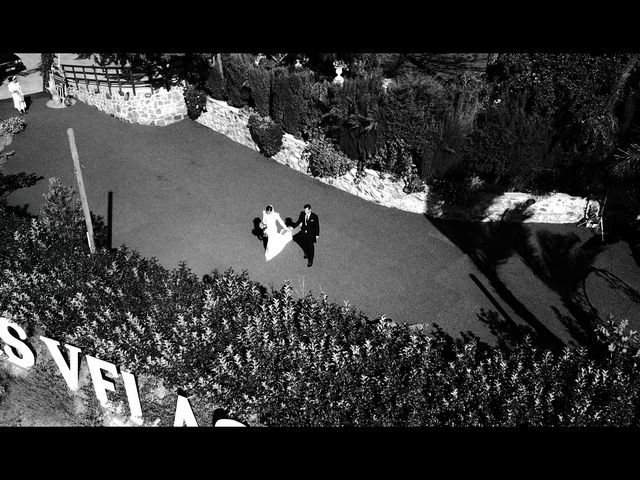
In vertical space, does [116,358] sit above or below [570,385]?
below

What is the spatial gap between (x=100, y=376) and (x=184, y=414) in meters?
1.80

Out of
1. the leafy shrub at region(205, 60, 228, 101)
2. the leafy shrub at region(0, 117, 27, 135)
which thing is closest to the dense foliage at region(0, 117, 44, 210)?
the leafy shrub at region(0, 117, 27, 135)

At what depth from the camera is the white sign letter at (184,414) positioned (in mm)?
8250

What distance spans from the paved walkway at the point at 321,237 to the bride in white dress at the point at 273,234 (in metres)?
0.20

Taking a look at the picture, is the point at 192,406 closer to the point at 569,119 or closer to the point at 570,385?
the point at 570,385

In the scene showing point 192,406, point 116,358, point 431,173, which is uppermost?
point 431,173

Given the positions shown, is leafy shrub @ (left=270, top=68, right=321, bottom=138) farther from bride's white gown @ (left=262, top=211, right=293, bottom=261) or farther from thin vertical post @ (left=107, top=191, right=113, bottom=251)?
thin vertical post @ (left=107, top=191, right=113, bottom=251)

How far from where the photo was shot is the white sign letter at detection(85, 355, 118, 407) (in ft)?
29.3

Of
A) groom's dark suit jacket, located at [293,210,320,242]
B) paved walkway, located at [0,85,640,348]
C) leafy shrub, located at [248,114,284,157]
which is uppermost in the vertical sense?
leafy shrub, located at [248,114,284,157]

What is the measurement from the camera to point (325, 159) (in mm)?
14797

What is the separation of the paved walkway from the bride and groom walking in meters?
0.22
